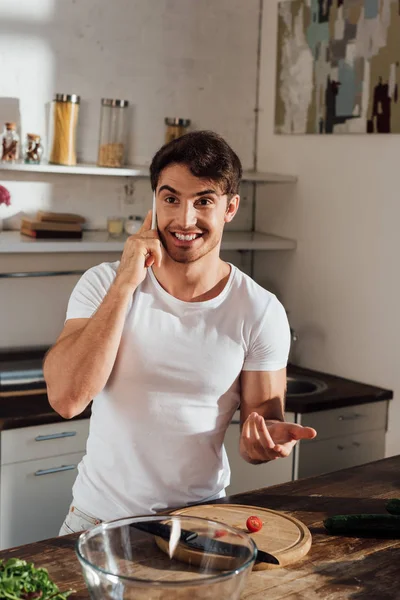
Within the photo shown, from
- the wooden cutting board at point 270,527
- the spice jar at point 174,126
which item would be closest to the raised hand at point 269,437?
the wooden cutting board at point 270,527

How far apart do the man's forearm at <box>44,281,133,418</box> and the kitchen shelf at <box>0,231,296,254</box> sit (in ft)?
4.34

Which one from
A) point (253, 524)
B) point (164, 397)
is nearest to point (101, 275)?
point (164, 397)

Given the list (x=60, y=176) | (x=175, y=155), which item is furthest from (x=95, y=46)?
(x=175, y=155)

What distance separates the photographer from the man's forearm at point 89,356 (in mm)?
1907

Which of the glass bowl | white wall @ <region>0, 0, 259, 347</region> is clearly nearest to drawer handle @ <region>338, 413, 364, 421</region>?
white wall @ <region>0, 0, 259, 347</region>

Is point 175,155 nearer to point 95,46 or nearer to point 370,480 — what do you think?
point 370,480

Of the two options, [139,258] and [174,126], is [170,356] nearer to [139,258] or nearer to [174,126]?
[139,258]

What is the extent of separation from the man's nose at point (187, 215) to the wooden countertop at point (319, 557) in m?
0.64

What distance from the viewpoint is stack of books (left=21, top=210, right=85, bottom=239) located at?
11.1 feet

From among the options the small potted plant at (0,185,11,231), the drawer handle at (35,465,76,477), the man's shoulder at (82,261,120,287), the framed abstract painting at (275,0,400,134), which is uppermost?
the framed abstract painting at (275,0,400,134)

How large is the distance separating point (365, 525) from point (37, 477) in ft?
5.09

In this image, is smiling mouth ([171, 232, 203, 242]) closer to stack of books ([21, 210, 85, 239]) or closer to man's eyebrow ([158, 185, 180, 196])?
man's eyebrow ([158, 185, 180, 196])

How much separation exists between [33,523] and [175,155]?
1.57 m

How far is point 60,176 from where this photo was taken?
11.9 feet
